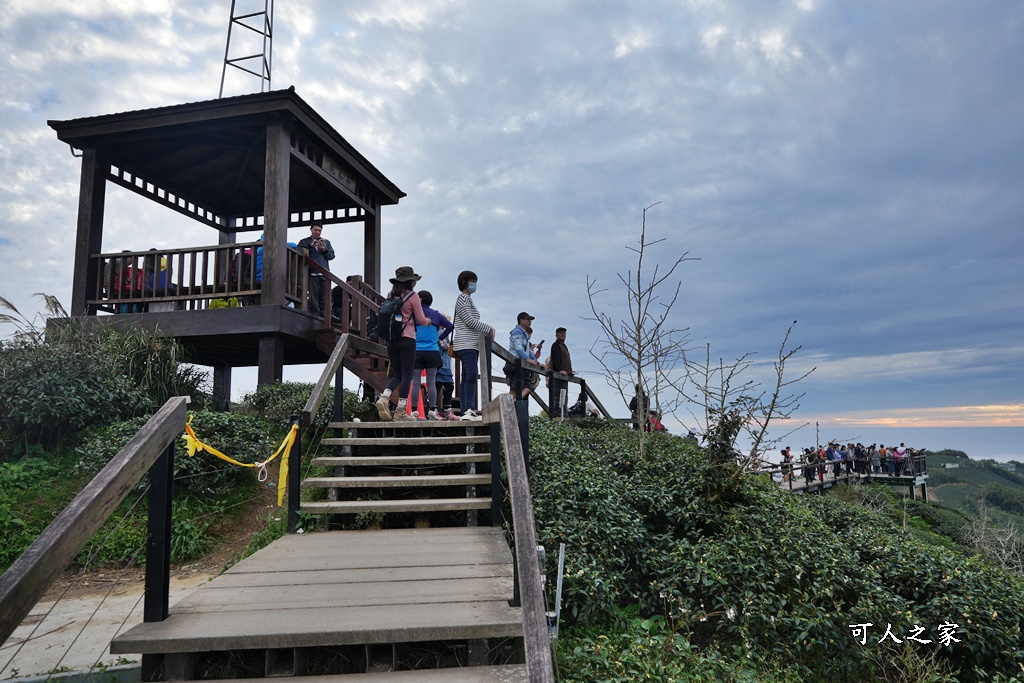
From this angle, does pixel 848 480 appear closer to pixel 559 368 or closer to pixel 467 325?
pixel 559 368

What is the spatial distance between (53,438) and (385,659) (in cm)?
753

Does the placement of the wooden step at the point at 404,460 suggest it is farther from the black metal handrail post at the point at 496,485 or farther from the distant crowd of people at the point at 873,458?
the distant crowd of people at the point at 873,458

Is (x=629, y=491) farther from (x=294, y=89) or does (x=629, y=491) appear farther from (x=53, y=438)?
(x=294, y=89)

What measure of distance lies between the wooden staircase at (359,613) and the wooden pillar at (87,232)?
8.60 meters

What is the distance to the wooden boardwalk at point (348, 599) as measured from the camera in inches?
113

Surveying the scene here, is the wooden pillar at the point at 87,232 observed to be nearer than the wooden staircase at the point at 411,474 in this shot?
No

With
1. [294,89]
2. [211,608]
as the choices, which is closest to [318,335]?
[294,89]

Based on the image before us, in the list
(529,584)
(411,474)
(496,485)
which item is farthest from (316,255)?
(529,584)

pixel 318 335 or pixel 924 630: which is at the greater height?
pixel 318 335

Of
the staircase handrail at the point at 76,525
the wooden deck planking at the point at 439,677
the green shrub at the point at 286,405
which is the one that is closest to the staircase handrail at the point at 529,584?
the wooden deck planking at the point at 439,677

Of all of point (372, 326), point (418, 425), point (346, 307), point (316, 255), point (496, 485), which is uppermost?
point (316, 255)

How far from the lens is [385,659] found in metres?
2.97

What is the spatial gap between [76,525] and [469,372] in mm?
5841

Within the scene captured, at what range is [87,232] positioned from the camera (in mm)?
11266
